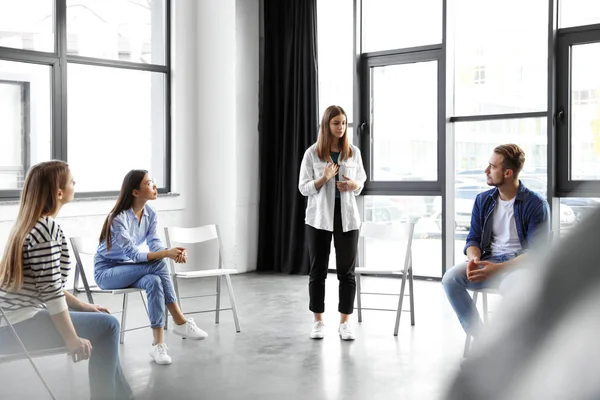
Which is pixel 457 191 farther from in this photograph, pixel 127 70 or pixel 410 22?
pixel 127 70

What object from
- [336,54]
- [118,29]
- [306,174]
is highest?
[118,29]

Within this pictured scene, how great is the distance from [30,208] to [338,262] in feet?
6.69

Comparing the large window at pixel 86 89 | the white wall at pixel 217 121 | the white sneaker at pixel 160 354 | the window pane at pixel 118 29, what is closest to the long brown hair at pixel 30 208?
the white sneaker at pixel 160 354

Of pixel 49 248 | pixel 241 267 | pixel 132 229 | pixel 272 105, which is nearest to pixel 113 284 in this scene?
pixel 132 229

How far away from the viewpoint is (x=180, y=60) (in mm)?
6820

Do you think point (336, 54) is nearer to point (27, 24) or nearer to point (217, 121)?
point (217, 121)

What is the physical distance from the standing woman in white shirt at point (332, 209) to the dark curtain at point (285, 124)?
2594 mm

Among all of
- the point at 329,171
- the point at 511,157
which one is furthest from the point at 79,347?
the point at 511,157

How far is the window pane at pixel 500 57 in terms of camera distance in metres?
5.85

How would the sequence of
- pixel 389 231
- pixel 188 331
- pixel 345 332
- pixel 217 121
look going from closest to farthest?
pixel 188 331 → pixel 345 332 → pixel 389 231 → pixel 217 121

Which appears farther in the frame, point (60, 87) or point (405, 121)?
point (405, 121)

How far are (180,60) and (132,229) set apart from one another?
3.24 metres

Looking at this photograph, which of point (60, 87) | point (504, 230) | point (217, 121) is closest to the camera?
point (504, 230)

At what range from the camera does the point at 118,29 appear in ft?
21.0
